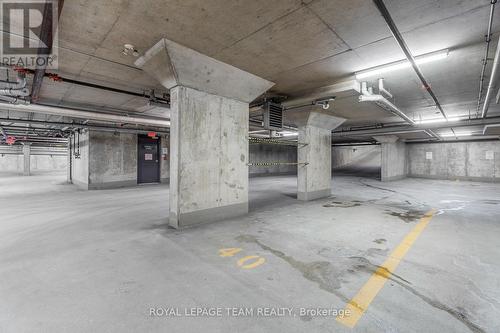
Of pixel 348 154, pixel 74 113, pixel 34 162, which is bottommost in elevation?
pixel 34 162

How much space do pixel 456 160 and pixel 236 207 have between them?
16.5m

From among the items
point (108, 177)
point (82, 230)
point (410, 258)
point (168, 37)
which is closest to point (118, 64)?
point (168, 37)

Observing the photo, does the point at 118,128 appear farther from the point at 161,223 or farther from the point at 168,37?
the point at 168,37

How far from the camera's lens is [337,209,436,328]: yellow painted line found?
5.56 feet

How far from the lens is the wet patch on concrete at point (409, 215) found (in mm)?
4641

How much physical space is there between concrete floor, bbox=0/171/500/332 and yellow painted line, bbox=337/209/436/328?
0.20 feet

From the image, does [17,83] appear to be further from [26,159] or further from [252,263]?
[26,159]

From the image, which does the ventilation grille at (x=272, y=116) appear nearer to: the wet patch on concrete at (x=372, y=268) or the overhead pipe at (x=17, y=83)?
the wet patch on concrete at (x=372, y=268)

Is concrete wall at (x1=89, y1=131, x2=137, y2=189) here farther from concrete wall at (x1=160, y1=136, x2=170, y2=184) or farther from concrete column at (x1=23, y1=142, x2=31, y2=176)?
concrete column at (x1=23, y1=142, x2=31, y2=176)

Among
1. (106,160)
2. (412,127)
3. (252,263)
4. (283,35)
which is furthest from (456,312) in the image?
(106,160)

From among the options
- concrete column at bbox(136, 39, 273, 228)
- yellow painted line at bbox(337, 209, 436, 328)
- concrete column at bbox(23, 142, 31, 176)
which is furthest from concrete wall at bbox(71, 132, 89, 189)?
yellow painted line at bbox(337, 209, 436, 328)

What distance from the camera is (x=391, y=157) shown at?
13.1 metres

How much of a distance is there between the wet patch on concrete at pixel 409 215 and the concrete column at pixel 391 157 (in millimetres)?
8335

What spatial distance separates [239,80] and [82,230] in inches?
158
